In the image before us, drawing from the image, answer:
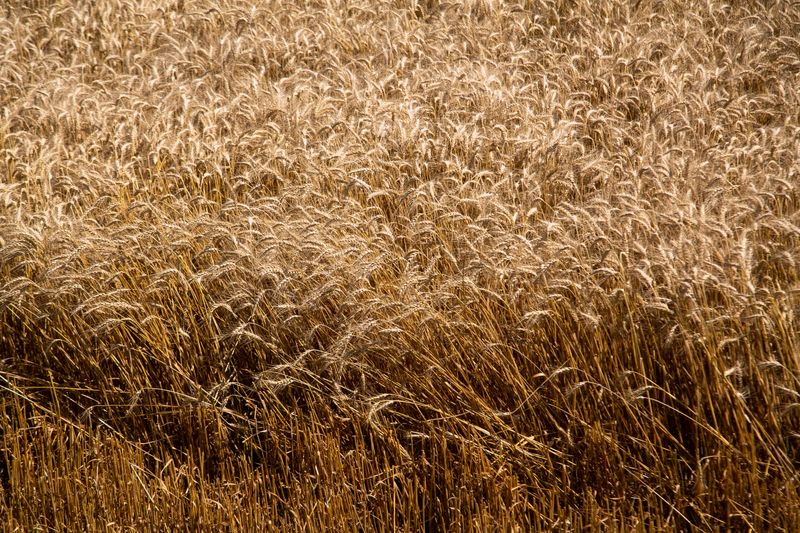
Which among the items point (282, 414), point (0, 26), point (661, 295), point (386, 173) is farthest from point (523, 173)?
point (0, 26)

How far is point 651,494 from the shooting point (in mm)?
2379

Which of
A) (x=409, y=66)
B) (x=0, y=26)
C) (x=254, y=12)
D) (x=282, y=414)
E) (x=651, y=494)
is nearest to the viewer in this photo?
(x=651, y=494)

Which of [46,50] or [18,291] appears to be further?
[46,50]

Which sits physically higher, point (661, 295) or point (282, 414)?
point (661, 295)

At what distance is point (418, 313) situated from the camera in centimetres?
286

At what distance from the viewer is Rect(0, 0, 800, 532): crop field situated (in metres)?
2.43

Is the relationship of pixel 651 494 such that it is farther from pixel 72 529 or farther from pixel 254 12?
pixel 254 12

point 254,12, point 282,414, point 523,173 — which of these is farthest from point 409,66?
point 282,414

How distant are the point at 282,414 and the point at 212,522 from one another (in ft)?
1.74

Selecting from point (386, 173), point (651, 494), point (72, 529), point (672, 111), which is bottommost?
point (72, 529)

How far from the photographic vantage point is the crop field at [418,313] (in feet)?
7.98

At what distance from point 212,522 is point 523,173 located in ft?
6.48

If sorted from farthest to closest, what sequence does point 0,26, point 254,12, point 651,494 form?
point 0,26, point 254,12, point 651,494

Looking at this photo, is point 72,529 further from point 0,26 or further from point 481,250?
point 0,26
